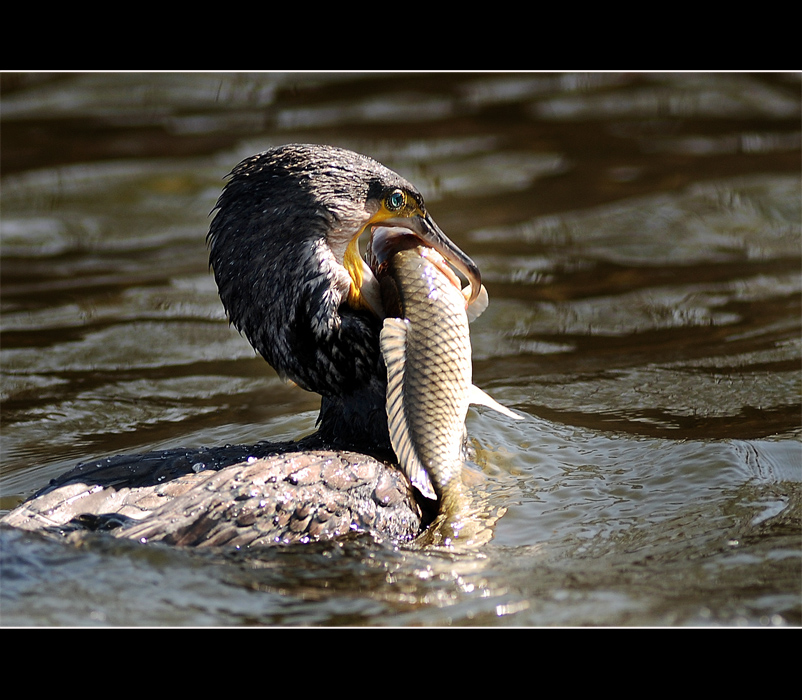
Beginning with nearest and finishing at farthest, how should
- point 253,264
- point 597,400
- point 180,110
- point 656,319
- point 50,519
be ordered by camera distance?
1. point 50,519
2. point 253,264
3. point 597,400
4. point 656,319
5. point 180,110

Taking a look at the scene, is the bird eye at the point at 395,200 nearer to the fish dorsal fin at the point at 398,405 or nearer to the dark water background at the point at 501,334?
the fish dorsal fin at the point at 398,405

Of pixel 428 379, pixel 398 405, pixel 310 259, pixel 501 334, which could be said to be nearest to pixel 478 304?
pixel 428 379

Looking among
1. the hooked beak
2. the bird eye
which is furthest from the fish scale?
the bird eye

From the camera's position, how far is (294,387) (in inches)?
256

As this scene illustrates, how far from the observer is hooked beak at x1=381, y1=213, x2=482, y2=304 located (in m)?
4.48

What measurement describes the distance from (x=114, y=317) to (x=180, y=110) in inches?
157

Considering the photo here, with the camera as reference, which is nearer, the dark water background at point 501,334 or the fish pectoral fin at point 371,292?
the dark water background at point 501,334

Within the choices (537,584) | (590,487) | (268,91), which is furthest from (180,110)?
(537,584)

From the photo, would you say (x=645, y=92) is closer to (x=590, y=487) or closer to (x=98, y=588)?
(x=590, y=487)

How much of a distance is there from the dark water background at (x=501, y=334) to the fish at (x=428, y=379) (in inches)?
13.8

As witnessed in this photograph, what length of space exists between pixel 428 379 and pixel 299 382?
63 centimetres

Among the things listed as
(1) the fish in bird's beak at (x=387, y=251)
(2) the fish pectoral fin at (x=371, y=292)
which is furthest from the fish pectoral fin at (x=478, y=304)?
(2) the fish pectoral fin at (x=371, y=292)

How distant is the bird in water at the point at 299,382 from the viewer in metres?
3.72

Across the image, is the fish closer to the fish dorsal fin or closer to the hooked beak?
the fish dorsal fin
